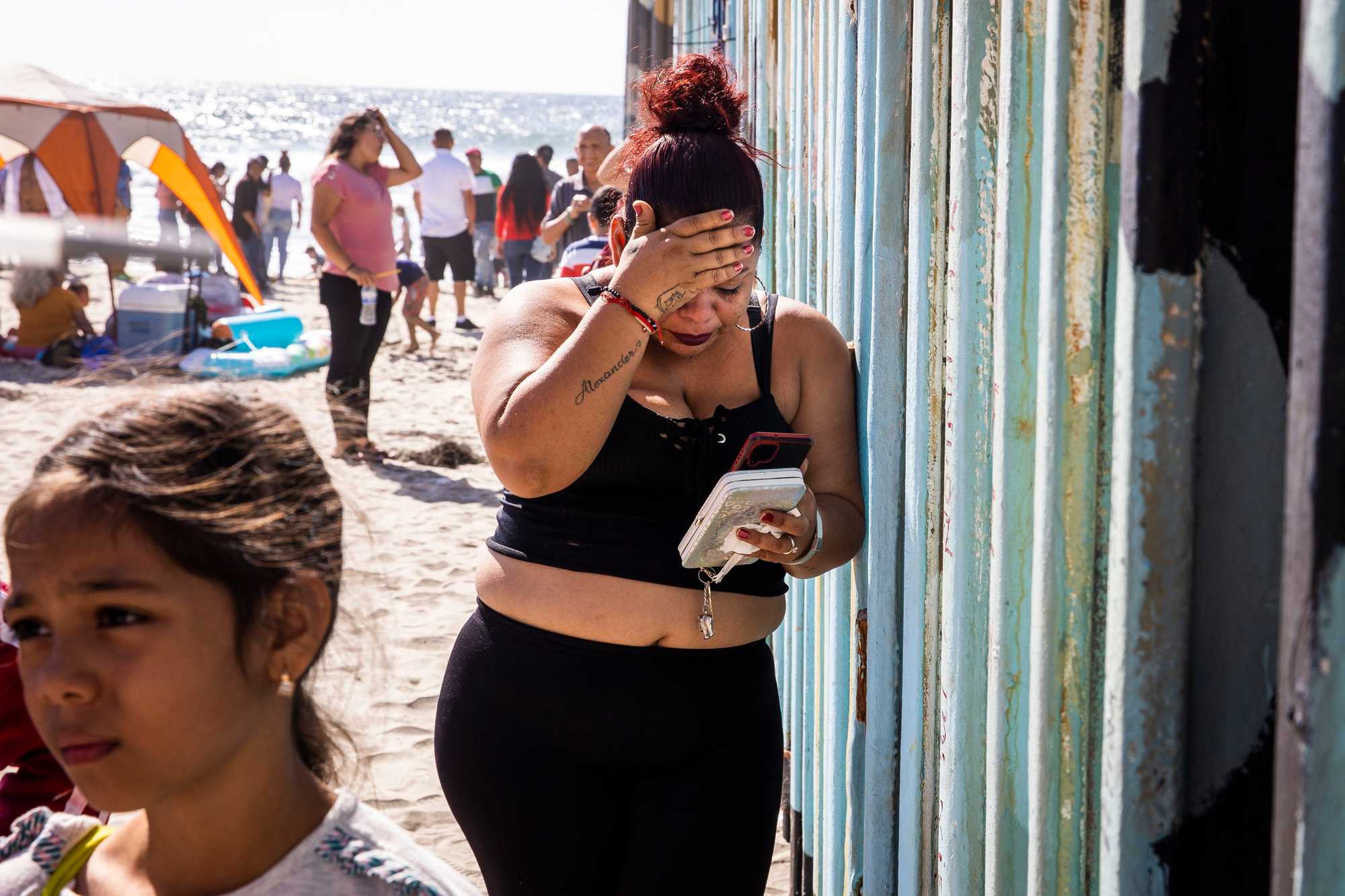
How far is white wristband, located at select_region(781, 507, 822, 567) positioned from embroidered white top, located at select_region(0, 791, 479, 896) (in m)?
0.80

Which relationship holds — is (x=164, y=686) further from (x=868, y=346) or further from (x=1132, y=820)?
(x=868, y=346)

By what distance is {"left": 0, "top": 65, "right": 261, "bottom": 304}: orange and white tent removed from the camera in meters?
12.2

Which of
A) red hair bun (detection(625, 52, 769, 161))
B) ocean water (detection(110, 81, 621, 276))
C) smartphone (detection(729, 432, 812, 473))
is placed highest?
ocean water (detection(110, 81, 621, 276))

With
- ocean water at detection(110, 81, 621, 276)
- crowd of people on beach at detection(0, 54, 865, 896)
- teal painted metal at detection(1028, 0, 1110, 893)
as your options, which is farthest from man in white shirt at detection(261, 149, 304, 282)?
teal painted metal at detection(1028, 0, 1110, 893)

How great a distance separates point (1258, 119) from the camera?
44.3 inches

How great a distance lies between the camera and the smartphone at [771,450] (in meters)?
1.96

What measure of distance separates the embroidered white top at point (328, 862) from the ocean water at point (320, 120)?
20.7m

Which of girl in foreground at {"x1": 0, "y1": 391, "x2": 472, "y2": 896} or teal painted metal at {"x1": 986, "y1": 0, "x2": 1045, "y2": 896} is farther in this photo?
teal painted metal at {"x1": 986, "y1": 0, "x2": 1045, "y2": 896}

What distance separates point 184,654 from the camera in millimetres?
1358

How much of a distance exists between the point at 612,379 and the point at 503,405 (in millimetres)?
205

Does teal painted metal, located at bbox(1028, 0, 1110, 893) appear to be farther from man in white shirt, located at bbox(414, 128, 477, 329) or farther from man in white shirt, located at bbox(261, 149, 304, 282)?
man in white shirt, located at bbox(261, 149, 304, 282)

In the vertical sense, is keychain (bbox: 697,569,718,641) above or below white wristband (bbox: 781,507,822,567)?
below

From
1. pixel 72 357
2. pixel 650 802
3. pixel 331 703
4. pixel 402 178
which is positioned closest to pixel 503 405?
pixel 331 703

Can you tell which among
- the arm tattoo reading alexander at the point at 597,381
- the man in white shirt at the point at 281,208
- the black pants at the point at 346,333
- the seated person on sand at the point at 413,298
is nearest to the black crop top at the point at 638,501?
the arm tattoo reading alexander at the point at 597,381
